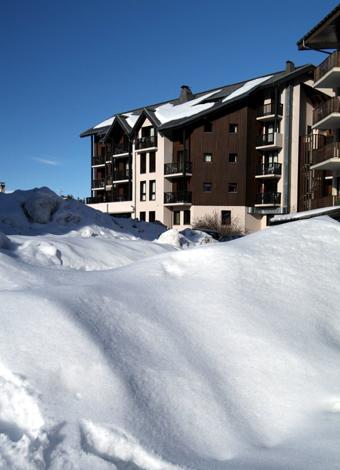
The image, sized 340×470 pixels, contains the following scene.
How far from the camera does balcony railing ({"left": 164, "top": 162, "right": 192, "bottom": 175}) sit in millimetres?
34719

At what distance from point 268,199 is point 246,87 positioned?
898cm

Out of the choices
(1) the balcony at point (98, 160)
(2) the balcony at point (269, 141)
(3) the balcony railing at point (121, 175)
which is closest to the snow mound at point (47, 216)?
(2) the balcony at point (269, 141)

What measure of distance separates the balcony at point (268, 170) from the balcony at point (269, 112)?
3533 millimetres

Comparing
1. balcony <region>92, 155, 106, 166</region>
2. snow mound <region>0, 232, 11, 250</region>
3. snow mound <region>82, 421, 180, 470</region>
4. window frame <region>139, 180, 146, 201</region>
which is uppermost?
balcony <region>92, 155, 106, 166</region>

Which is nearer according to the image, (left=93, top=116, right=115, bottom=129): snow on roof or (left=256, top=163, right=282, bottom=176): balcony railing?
(left=256, top=163, right=282, bottom=176): balcony railing

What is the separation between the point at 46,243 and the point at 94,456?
6489 mm

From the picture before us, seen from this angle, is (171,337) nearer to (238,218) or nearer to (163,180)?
(238,218)

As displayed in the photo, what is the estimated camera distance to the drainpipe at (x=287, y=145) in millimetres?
33312

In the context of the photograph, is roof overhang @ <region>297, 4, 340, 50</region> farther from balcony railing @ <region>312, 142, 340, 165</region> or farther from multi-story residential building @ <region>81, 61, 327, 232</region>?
multi-story residential building @ <region>81, 61, 327, 232</region>

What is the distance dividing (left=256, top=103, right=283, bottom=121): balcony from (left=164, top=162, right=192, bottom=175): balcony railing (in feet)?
21.6

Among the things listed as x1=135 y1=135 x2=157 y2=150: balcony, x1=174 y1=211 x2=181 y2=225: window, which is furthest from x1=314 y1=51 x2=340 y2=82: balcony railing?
x1=135 y1=135 x2=157 y2=150: balcony

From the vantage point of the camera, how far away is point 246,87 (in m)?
34.3

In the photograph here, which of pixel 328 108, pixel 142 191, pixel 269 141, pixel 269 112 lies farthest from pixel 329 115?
pixel 142 191

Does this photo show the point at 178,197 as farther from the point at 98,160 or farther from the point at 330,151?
the point at 330,151
